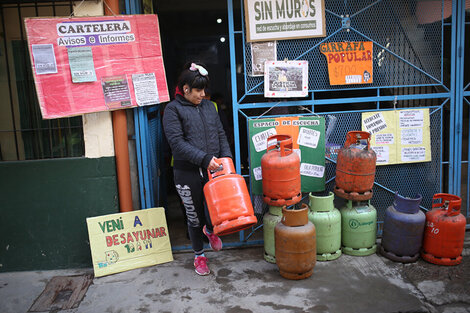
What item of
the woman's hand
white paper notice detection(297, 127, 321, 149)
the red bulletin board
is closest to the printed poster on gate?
white paper notice detection(297, 127, 321, 149)

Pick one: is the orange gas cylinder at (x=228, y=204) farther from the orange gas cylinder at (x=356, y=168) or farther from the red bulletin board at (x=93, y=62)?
the red bulletin board at (x=93, y=62)

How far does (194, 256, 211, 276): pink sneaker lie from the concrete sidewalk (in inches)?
2.7

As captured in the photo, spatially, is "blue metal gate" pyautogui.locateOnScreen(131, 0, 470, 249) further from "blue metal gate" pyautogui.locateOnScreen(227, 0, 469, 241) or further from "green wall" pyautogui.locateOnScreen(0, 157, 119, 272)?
"green wall" pyautogui.locateOnScreen(0, 157, 119, 272)

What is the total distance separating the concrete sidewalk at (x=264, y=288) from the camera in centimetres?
328

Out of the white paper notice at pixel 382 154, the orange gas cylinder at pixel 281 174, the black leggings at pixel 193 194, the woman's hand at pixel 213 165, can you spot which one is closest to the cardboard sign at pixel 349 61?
the white paper notice at pixel 382 154

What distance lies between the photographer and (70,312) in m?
3.37

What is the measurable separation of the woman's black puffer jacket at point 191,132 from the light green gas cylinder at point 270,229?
832 mm

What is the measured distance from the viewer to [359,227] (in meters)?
4.07

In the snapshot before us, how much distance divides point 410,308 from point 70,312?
310cm

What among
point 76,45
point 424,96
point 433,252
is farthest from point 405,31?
point 76,45

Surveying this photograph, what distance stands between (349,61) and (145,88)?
2423mm

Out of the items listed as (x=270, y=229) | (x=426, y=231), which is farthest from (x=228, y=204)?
(x=426, y=231)

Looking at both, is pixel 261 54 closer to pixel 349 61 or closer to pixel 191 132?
pixel 349 61

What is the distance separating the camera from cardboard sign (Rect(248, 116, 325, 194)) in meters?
4.26
